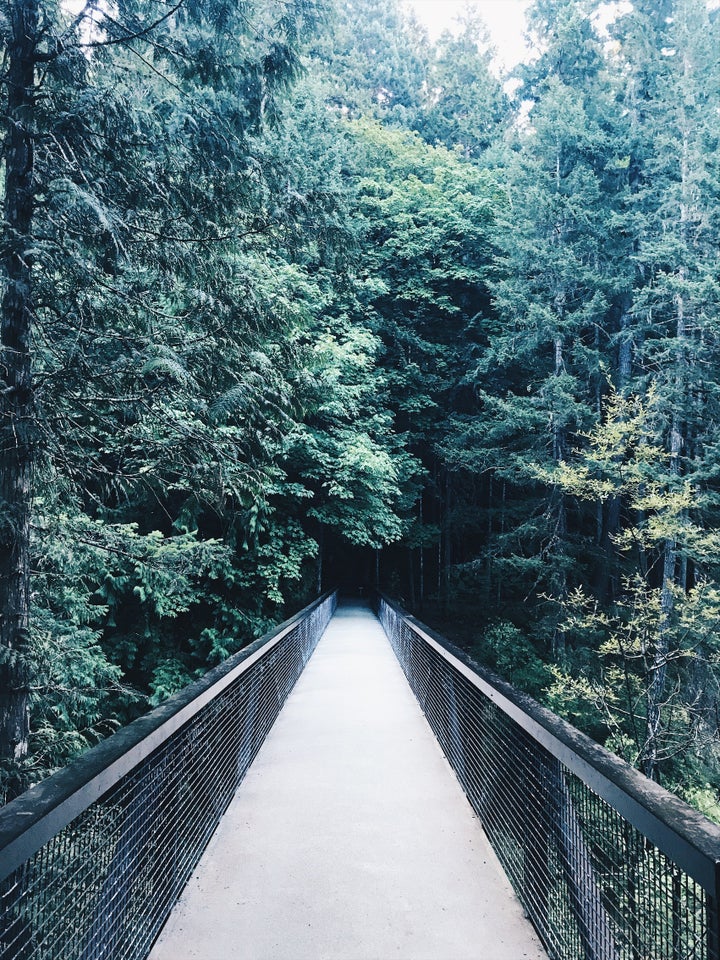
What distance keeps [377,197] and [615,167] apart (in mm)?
8427

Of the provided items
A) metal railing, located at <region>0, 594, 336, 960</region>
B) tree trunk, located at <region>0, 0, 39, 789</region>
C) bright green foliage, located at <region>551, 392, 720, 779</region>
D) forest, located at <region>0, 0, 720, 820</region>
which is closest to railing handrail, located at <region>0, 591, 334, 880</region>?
metal railing, located at <region>0, 594, 336, 960</region>

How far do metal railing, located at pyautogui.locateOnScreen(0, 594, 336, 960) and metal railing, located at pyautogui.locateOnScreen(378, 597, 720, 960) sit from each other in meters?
1.58

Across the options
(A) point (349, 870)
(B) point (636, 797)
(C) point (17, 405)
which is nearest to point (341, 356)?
(C) point (17, 405)

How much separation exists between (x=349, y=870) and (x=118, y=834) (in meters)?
1.31

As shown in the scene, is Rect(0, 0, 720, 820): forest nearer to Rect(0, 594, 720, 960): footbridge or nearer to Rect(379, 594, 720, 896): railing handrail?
Rect(0, 594, 720, 960): footbridge

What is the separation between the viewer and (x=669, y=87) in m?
15.6

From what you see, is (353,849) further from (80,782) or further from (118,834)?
(80,782)

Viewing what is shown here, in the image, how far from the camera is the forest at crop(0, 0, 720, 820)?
5.79m

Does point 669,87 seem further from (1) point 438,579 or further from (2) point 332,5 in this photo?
(1) point 438,579

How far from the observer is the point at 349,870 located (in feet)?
10.0

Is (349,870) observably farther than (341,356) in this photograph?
No

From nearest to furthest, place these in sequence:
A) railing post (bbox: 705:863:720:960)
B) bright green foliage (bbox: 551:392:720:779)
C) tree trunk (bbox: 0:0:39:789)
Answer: railing post (bbox: 705:863:720:960) < tree trunk (bbox: 0:0:39:789) < bright green foliage (bbox: 551:392:720:779)

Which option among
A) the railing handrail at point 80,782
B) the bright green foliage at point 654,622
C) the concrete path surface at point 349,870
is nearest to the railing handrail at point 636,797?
the concrete path surface at point 349,870

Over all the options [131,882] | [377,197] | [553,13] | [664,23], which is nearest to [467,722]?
[131,882]
